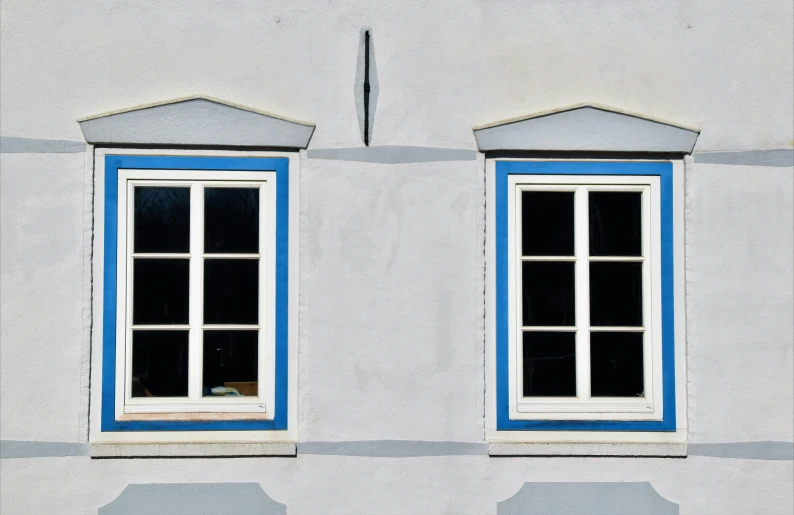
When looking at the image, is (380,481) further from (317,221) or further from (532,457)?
(317,221)

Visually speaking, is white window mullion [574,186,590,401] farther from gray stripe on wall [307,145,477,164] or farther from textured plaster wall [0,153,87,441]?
textured plaster wall [0,153,87,441]

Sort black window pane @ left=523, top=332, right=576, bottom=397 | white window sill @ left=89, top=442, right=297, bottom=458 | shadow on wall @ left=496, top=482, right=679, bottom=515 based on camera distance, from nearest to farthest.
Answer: white window sill @ left=89, top=442, right=297, bottom=458, shadow on wall @ left=496, top=482, right=679, bottom=515, black window pane @ left=523, top=332, right=576, bottom=397

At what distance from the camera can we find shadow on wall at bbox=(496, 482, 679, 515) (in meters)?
5.07

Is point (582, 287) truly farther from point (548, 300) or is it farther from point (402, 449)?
point (402, 449)

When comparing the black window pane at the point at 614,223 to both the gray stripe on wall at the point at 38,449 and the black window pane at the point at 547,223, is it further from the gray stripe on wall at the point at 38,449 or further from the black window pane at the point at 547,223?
the gray stripe on wall at the point at 38,449

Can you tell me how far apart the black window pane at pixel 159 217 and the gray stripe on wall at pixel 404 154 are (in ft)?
3.16

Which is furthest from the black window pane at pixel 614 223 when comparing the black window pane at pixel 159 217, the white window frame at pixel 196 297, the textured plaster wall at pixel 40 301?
the textured plaster wall at pixel 40 301

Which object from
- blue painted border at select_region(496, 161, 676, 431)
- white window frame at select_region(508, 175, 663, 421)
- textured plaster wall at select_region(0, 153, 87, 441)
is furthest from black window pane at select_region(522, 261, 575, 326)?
textured plaster wall at select_region(0, 153, 87, 441)

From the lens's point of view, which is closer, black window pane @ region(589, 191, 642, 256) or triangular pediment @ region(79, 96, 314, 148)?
triangular pediment @ region(79, 96, 314, 148)

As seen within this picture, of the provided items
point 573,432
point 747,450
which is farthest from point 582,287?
point 747,450

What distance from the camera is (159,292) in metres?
5.12

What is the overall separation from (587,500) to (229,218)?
2610mm

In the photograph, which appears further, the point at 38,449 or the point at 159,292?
the point at 159,292

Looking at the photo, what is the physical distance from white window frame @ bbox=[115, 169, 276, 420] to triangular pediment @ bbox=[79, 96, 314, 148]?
0.18 m
